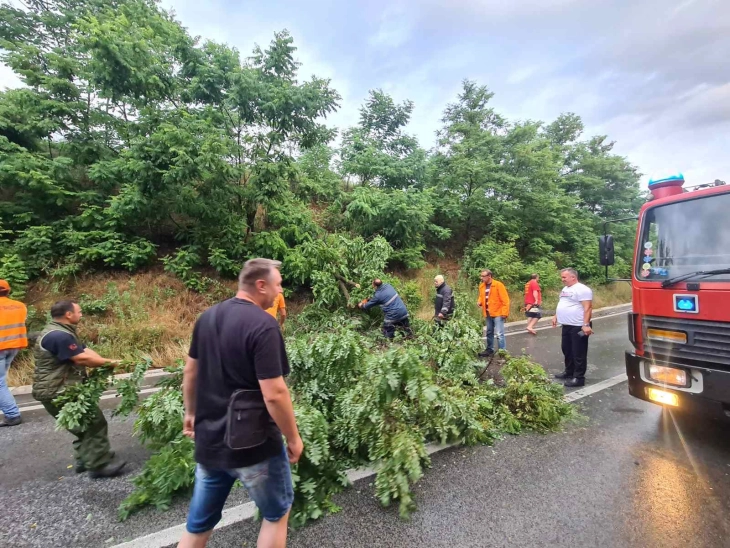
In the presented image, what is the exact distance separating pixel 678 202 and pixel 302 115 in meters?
7.64

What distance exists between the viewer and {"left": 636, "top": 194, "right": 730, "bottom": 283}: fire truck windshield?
124 inches

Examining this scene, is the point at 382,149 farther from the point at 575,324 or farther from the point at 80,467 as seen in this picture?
the point at 80,467

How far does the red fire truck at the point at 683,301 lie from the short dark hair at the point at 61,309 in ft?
17.9

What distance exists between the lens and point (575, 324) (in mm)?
4961

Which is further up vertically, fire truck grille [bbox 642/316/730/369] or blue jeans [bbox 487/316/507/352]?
fire truck grille [bbox 642/316/730/369]

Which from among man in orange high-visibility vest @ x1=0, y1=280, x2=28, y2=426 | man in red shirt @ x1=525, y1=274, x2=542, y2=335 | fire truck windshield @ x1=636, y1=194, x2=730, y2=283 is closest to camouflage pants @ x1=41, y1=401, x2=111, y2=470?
man in orange high-visibility vest @ x1=0, y1=280, x2=28, y2=426

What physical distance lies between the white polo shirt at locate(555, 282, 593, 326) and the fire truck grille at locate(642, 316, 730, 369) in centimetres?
149

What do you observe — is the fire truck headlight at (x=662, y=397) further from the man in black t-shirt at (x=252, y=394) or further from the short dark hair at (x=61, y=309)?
the short dark hair at (x=61, y=309)

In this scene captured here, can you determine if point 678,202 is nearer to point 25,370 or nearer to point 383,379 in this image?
point 383,379

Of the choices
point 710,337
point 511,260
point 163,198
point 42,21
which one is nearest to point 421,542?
point 710,337

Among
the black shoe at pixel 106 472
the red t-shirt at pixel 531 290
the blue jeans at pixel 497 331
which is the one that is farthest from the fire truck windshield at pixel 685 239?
the red t-shirt at pixel 531 290

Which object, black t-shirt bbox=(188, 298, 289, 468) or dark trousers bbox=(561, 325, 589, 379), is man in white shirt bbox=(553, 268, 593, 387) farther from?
black t-shirt bbox=(188, 298, 289, 468)

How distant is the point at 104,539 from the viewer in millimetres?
2277

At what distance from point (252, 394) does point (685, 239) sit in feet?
13.8
